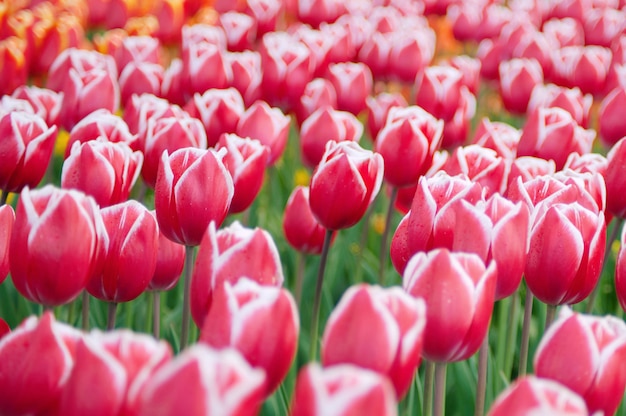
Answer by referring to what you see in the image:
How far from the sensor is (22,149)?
174 centimetres

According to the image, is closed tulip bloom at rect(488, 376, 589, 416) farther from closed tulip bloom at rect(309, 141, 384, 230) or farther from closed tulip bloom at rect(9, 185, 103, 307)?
closed tulip bloom at rect(309, 141, 384, 230)

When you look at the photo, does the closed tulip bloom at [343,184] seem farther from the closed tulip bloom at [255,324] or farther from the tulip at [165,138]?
the closed tulip bloom at [255,324]

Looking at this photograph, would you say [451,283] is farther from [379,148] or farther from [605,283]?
[605,283]

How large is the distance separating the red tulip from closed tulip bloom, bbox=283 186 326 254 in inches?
7.9

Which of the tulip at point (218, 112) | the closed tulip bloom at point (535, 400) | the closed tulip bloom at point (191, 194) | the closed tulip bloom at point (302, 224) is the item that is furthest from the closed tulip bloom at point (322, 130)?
the closed tulip bloom at point (535, 400)

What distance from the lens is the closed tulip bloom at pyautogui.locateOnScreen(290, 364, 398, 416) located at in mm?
714

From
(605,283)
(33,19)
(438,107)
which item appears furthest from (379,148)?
(33,19)

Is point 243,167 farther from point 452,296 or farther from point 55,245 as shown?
point 452,296

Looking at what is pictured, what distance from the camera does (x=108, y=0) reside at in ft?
14.4

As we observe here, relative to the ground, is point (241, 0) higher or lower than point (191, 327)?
lower

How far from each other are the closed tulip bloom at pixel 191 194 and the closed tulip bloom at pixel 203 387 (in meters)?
0.71

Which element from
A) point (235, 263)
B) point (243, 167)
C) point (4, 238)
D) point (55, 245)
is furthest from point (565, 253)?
point (4, 238)

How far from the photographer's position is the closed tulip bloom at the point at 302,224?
191cm

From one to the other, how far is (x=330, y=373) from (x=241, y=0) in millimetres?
3933
